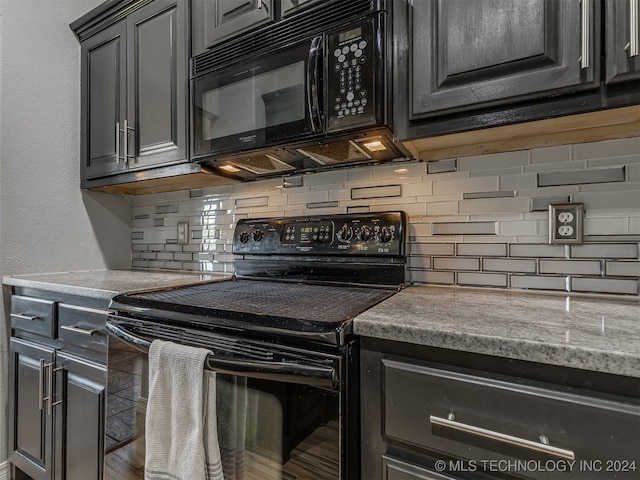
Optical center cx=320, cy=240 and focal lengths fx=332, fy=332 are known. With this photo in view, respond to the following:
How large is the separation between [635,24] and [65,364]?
1.99 meters

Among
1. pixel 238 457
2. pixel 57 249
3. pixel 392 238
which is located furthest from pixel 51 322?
pixel 392 238

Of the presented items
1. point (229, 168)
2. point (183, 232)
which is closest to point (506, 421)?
point (229, 168)

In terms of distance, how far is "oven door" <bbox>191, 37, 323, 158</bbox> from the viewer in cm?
110

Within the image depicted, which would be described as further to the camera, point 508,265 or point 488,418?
point 508,265

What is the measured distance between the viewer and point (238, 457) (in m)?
0.84

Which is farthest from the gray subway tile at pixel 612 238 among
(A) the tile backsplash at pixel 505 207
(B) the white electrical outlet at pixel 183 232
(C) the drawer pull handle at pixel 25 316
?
(C) the drawer pull handle at pixel 25 316

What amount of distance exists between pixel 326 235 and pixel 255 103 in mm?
562

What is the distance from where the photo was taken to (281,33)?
1.16 metres

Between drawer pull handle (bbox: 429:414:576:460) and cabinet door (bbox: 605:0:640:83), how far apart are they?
2.54ft

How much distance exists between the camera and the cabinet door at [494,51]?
2.55 feet

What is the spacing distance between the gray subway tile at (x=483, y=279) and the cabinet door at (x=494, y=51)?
0.57 metres

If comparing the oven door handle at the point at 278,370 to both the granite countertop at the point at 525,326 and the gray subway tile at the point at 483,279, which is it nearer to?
the granite countertop at the point at 525,326

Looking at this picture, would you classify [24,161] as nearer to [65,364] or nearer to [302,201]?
[65,364]

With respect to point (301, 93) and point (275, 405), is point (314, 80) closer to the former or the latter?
point (301, 93)
